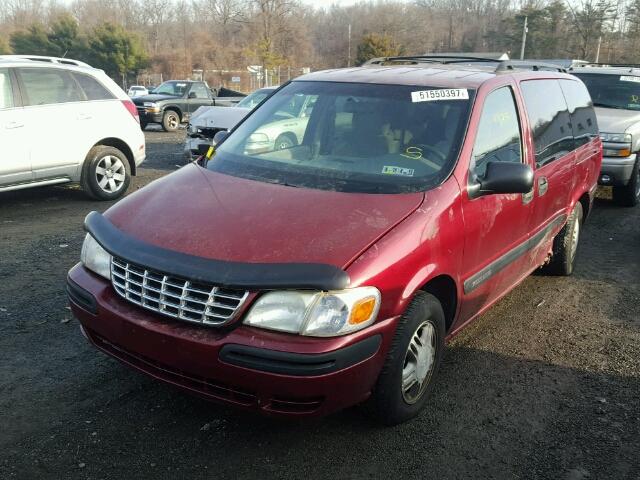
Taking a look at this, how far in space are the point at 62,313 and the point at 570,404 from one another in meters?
3.50

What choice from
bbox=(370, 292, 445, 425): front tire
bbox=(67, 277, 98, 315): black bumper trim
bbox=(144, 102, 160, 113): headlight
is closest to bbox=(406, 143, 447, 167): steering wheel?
bbox=(370, 292, 445, 425): front tire

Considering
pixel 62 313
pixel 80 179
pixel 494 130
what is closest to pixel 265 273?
pixel 494 130

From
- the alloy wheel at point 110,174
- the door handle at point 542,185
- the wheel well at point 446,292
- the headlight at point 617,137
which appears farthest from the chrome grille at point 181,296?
the headlight at point 617,137

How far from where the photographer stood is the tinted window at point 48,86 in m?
7.14

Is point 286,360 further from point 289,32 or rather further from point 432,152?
point 289,32

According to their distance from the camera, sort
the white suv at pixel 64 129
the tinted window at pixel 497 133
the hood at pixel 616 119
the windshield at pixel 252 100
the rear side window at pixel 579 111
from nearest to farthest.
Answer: the tinted window at pixel 497 133 → the rear side window at pixel 579 111 → the white suv at pixel 64 129 → the hood at pixel 616 119 → the windshield at pixel 252 100

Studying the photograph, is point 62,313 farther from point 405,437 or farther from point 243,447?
point 405,437

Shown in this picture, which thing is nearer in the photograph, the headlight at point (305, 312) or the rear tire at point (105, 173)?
the headlight at point (305, 312)

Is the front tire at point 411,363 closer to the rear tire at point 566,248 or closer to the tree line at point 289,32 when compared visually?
the rear tire at point 566,248

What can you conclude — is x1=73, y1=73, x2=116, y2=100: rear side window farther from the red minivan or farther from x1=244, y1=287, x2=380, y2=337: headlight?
x1=244, y1=287, x2=380, y2=337: headlight

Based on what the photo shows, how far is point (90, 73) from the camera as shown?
7887 mm

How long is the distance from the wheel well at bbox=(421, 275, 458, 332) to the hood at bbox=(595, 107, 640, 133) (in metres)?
6.09

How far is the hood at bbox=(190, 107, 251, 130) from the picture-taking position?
1044cm

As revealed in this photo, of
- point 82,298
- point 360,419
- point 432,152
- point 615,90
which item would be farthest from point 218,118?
point 360,419
